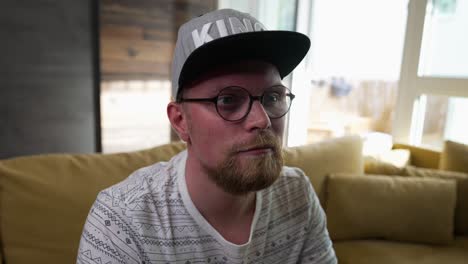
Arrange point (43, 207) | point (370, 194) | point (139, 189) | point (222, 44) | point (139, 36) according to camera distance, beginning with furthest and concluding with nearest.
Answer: point (139, 36) < point (370, 194) < point (43, 207) < point (139, 189) < point (222, 44)

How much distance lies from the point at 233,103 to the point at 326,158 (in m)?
1.13

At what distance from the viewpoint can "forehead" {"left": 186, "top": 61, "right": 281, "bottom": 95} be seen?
2.51 ft

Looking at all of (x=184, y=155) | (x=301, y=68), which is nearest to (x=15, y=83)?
(x=184, y=155)

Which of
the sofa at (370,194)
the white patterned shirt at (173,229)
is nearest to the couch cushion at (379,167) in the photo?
the sofa at (370,194)

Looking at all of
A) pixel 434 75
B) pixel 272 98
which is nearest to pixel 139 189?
pixel 272 98

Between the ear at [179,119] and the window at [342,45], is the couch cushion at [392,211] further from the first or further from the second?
the window at [342,45]

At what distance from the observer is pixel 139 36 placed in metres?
2.04

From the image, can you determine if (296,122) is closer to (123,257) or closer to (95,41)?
(95,41)

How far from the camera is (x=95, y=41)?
1.84 metres

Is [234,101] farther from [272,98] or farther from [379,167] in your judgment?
[379,167]

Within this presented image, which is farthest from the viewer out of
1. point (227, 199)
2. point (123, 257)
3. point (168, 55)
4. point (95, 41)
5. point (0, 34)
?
point (168, 55)

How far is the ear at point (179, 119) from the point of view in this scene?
848mm

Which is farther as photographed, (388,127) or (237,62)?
(388,127)

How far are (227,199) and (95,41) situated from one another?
4.55ft
